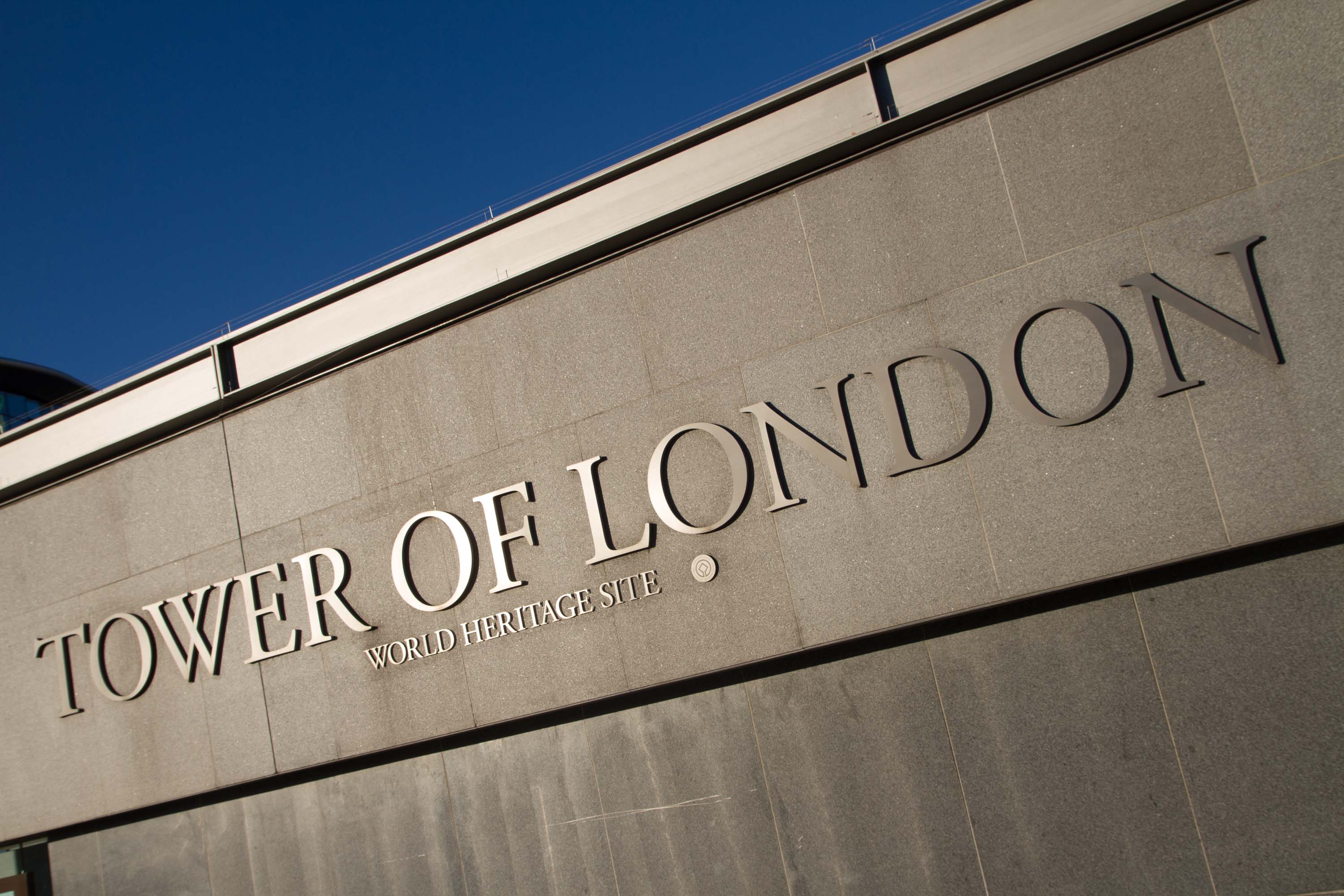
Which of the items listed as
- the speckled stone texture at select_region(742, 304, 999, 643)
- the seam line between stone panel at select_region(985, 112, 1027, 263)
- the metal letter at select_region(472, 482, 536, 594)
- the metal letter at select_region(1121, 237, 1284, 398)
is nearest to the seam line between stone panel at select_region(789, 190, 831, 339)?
the speckled stone texture at select_region(742, 304, 999, 643)

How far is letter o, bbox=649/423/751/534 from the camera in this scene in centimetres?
849

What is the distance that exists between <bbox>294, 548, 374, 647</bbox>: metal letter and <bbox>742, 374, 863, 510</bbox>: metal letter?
4.73 m

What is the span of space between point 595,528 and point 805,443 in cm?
220

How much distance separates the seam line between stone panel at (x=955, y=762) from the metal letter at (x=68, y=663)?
10.0 metres

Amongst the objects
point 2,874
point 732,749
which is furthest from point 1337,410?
point 2,874

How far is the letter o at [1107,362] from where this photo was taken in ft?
24.2

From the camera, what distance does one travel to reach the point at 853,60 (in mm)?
8594

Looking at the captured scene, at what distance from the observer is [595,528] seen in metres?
9.01

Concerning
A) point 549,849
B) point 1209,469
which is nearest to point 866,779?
point 549,849

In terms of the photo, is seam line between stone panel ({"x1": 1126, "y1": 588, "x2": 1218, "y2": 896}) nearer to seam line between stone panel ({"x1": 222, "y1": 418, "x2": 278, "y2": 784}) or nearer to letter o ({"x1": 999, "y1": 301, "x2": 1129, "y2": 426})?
letter o ({"x1": 999, "y1": 301, "x2": 1129, "y2": 426})

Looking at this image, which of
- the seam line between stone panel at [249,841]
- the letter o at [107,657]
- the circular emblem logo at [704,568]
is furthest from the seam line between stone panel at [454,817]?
the letter o at [107,657]

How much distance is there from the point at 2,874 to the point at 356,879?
5.66 meters

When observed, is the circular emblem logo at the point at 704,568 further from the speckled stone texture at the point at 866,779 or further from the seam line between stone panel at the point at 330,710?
the seam line between stone panel at the point at 330,710

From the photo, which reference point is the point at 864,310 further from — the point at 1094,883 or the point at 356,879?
the point at 356,879
